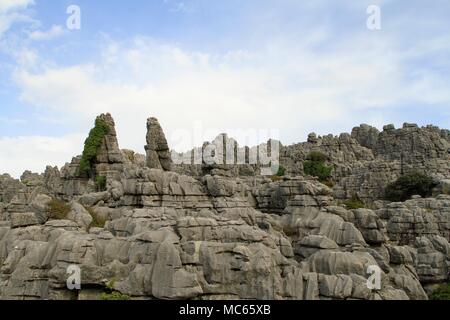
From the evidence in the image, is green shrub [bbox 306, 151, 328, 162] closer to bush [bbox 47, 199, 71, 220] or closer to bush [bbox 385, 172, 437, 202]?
bush [bbox 385, 172, 437, 202]

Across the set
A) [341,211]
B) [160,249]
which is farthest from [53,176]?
[160,249]

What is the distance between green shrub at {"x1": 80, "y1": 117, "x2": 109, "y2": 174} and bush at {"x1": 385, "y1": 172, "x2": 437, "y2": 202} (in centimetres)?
3851

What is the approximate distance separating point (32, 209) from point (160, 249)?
1608 centimetres

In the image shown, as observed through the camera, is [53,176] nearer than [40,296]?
No

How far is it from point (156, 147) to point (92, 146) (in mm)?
14806

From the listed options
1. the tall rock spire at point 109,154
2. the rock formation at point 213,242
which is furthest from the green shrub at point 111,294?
the tall rock spire at point 109,154

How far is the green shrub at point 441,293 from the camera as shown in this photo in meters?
29.2

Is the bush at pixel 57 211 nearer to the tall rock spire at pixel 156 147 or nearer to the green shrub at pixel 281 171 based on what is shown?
the tall rock spire at pixel 156 147

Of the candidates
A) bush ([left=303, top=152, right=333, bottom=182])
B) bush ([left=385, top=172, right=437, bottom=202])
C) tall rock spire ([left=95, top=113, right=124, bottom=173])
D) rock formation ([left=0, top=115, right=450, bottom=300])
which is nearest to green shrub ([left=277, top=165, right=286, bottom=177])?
bush ([left=303, top=152, right=333, bottom=182])

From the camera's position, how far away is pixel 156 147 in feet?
141

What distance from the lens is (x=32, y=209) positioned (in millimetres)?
32969

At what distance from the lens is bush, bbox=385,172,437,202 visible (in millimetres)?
60438

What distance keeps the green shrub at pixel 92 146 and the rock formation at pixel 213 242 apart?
5.36 meters
